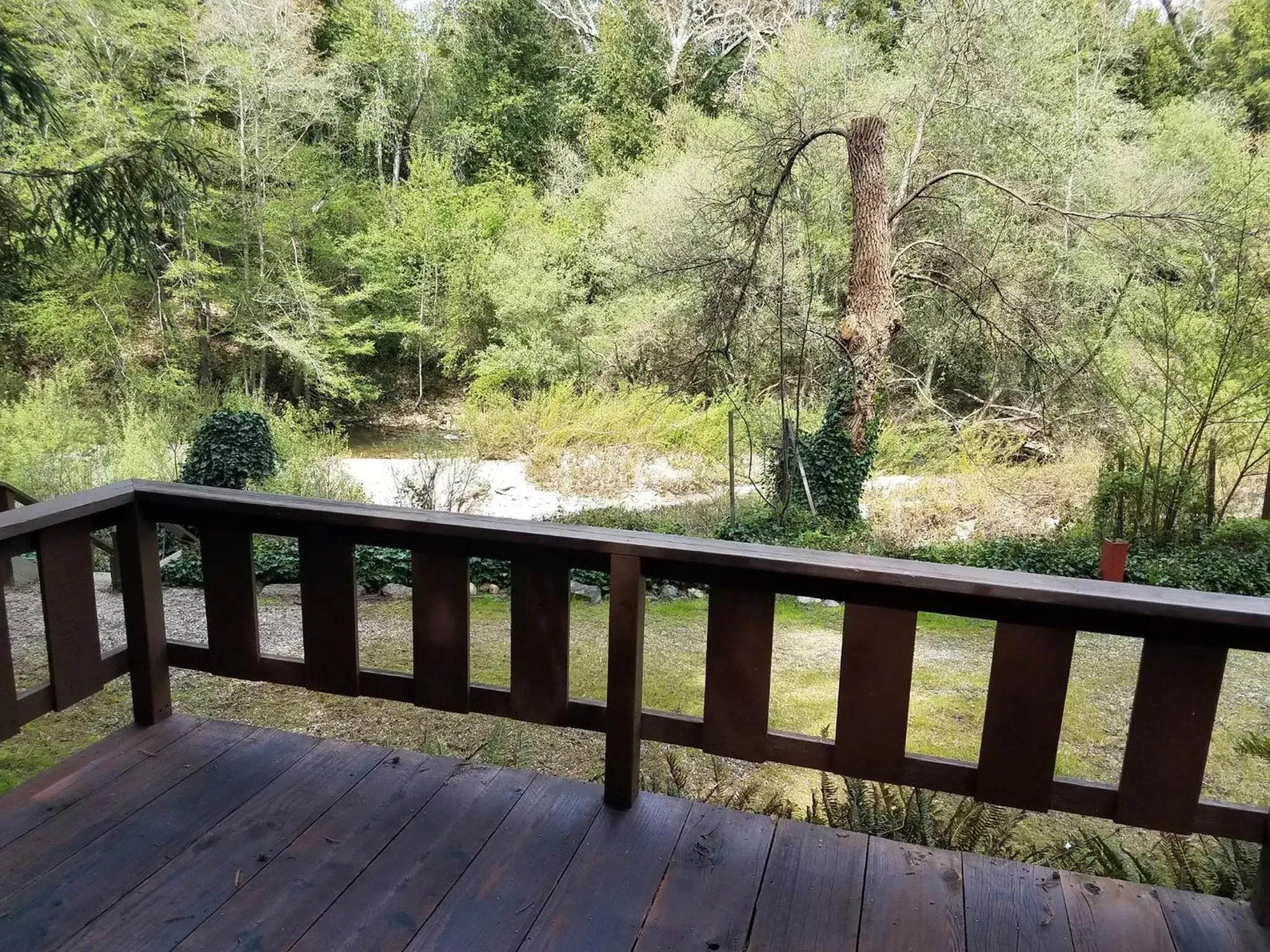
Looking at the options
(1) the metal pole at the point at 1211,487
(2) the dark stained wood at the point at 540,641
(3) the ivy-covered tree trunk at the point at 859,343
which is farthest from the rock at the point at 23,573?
(1) the metal pole at the point at 1211,487

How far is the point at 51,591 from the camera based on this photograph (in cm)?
173

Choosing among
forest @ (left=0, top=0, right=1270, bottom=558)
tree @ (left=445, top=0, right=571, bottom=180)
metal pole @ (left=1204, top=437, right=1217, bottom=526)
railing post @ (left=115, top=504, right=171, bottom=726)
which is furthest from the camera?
tree @ (left=445, top=0, right=571, bottom=180)

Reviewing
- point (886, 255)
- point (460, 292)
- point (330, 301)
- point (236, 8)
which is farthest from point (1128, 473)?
point (236, 8)

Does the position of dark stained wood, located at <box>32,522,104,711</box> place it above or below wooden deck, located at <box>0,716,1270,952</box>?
above

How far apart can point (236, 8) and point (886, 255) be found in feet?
45.1

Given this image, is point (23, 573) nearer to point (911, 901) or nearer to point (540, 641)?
point (540, 641)

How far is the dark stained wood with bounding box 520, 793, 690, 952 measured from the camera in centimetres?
135

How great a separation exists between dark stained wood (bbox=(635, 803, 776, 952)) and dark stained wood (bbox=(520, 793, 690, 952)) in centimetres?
2

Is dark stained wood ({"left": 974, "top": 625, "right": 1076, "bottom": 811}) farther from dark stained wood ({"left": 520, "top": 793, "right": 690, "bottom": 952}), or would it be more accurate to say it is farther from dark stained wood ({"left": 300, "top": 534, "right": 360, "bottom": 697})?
dark stained wood ({"left": 300, "top": 534, "right": 360, "bottom": 697})

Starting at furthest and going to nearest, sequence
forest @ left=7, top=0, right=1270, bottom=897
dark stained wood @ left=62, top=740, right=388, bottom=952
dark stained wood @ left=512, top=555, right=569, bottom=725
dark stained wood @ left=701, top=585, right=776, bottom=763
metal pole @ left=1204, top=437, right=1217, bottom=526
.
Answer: metal pole @ left=1204, top=437, right=1217, bottom=526
forest @ left=7, top=0, right=1270, bottom=897
dark stained wood @ left=512, top=555, right=569, bottom=725
dark stained wood @ left=701, top=585, right=776, bottom=763
dark stained wood @ left=62, top=740, right=388, bottom=952

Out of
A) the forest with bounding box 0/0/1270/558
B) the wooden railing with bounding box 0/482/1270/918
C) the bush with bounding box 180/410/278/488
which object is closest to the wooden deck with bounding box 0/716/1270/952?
the wooden railing with bounding box 0/482/1270/918

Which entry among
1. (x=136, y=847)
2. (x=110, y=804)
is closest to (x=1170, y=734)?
(x=136, y=847)

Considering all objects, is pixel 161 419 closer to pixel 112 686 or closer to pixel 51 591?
pixel 112 686

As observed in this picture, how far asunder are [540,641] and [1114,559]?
5235mm
